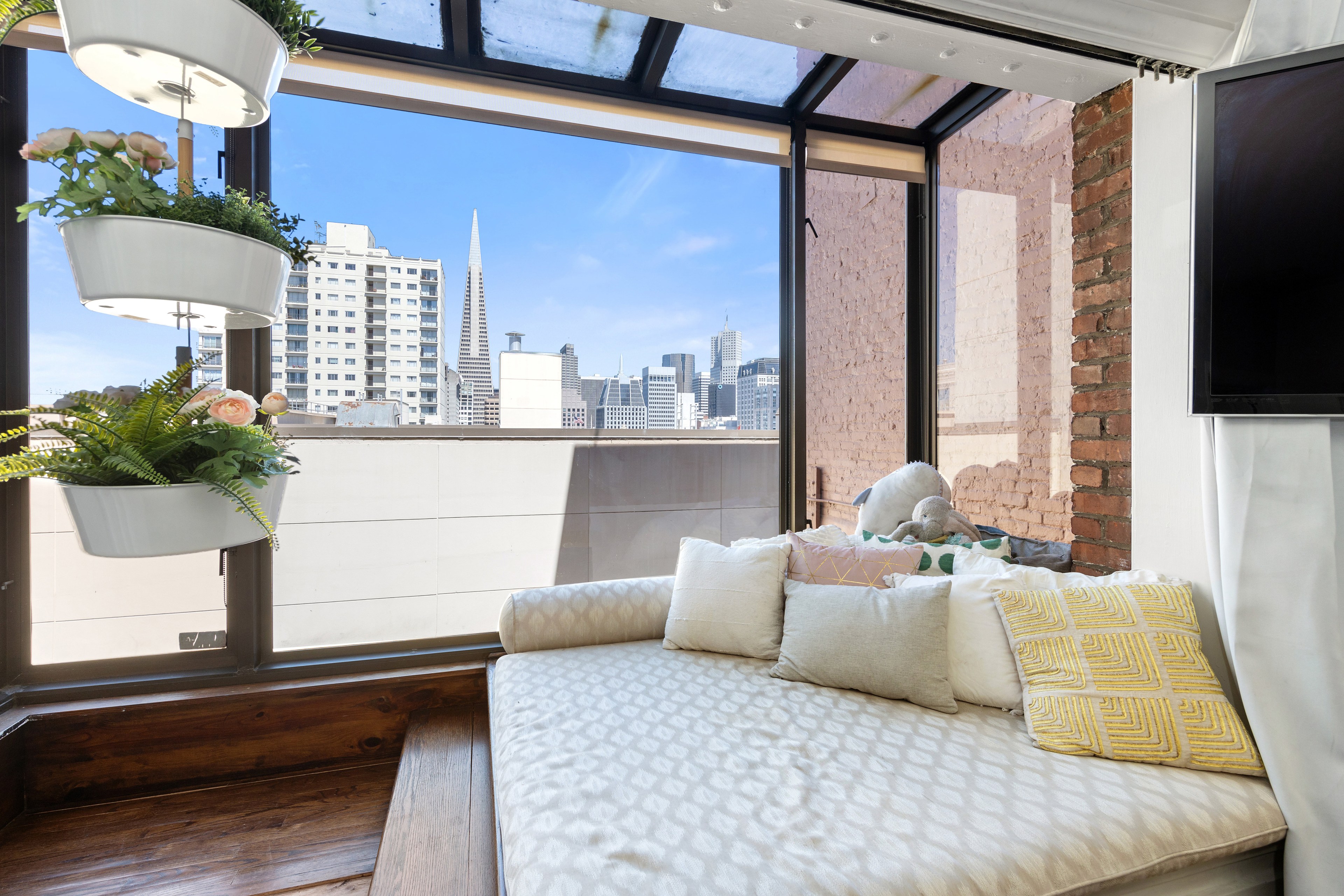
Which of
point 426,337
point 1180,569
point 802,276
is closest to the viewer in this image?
point 1180,569

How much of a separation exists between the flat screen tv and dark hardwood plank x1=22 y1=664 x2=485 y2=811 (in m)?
2.37

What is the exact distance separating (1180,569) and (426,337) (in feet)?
8.29

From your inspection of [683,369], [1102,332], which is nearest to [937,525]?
[1102,332]

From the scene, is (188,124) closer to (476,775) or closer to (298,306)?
(298,306)

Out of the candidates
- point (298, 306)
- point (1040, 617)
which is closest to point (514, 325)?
point (298, 306)

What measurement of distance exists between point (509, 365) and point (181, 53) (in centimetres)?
152

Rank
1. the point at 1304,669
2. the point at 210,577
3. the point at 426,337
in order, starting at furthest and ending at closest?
the point at 426,337
the point at 210,577
the point at 1304,669

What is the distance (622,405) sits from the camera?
2.48 meters

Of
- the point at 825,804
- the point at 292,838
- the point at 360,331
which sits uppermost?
the point at 360,331

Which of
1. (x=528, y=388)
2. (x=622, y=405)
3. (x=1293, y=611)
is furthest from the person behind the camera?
(x=622, y=405)

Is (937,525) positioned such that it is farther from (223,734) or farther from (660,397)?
(223,734)

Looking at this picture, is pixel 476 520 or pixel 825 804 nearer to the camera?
pixel 825 804

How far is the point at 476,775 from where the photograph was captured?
5.49ft

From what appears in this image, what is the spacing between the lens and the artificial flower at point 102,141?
91cm
